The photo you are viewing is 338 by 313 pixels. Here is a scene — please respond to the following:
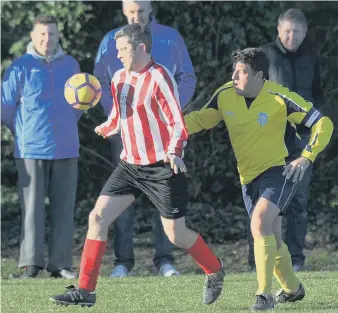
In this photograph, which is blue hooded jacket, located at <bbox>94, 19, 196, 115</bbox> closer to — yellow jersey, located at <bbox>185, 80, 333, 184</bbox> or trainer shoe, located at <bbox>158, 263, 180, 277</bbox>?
trainer shoe, located at <bbox>158, 263, 180, 277</bbox>

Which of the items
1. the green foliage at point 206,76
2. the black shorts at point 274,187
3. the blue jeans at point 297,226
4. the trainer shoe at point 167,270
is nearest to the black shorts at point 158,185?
the black shorts at point 274,187

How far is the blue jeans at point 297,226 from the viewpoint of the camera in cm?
1065

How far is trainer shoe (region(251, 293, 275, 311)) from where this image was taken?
25.7 ft

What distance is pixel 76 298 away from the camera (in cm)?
801

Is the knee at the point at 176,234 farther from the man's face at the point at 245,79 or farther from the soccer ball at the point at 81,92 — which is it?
the soccer ball at the point at 81,92

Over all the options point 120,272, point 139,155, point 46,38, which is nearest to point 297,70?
point 46,38

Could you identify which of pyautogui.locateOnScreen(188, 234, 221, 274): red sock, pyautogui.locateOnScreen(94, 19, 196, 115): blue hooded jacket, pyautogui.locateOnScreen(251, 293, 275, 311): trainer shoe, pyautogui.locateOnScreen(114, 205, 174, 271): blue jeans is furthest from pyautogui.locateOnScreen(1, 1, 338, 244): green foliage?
pyautogui.locateOnScreen(251, 293, 275, 311): trainer shoe

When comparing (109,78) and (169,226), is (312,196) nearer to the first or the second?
(109,78)

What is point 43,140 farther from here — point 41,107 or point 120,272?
point 120,272

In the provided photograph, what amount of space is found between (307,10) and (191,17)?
1182 millimetres

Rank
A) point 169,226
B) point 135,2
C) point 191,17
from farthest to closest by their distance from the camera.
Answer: point 191,17 < point 135,2 < point 169,226

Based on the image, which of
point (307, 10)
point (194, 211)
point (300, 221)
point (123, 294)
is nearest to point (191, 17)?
point (307, 10)

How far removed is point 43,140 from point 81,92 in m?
1.47

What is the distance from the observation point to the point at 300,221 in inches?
423
